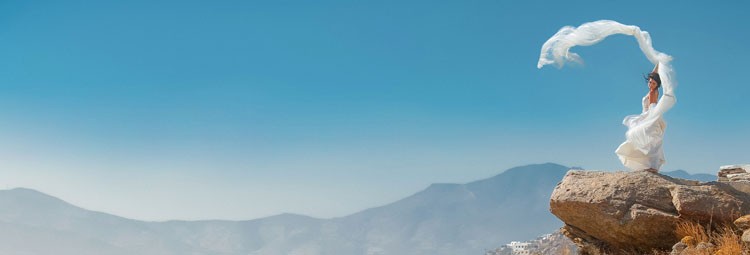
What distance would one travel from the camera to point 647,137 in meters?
16.2

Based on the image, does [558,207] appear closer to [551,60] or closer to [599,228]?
[599,228]

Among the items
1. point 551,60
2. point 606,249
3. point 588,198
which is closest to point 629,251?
point 606,249

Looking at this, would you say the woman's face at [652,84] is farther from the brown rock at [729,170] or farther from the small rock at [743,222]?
the brown rock at [729,170]

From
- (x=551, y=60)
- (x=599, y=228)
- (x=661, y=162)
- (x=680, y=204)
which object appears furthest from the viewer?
(x=551, y=60)

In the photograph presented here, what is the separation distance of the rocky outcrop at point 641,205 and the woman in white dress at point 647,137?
0.83m

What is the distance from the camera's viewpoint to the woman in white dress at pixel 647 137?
16.2 metres

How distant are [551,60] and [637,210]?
15.8ft

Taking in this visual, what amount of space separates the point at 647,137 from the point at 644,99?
1.19 metres

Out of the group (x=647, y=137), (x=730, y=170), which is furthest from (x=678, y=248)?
(x=730, y=170)

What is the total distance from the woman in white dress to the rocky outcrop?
0.83 metres

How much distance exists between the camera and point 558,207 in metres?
15.7

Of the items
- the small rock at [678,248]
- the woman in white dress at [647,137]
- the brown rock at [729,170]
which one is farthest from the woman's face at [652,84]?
the brown rock at [729,170]

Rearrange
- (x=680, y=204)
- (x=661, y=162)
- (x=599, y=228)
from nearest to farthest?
(x=680, y=204) → (x=599, y=228) → (x=661, y=162)

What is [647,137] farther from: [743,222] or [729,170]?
[729,170]
